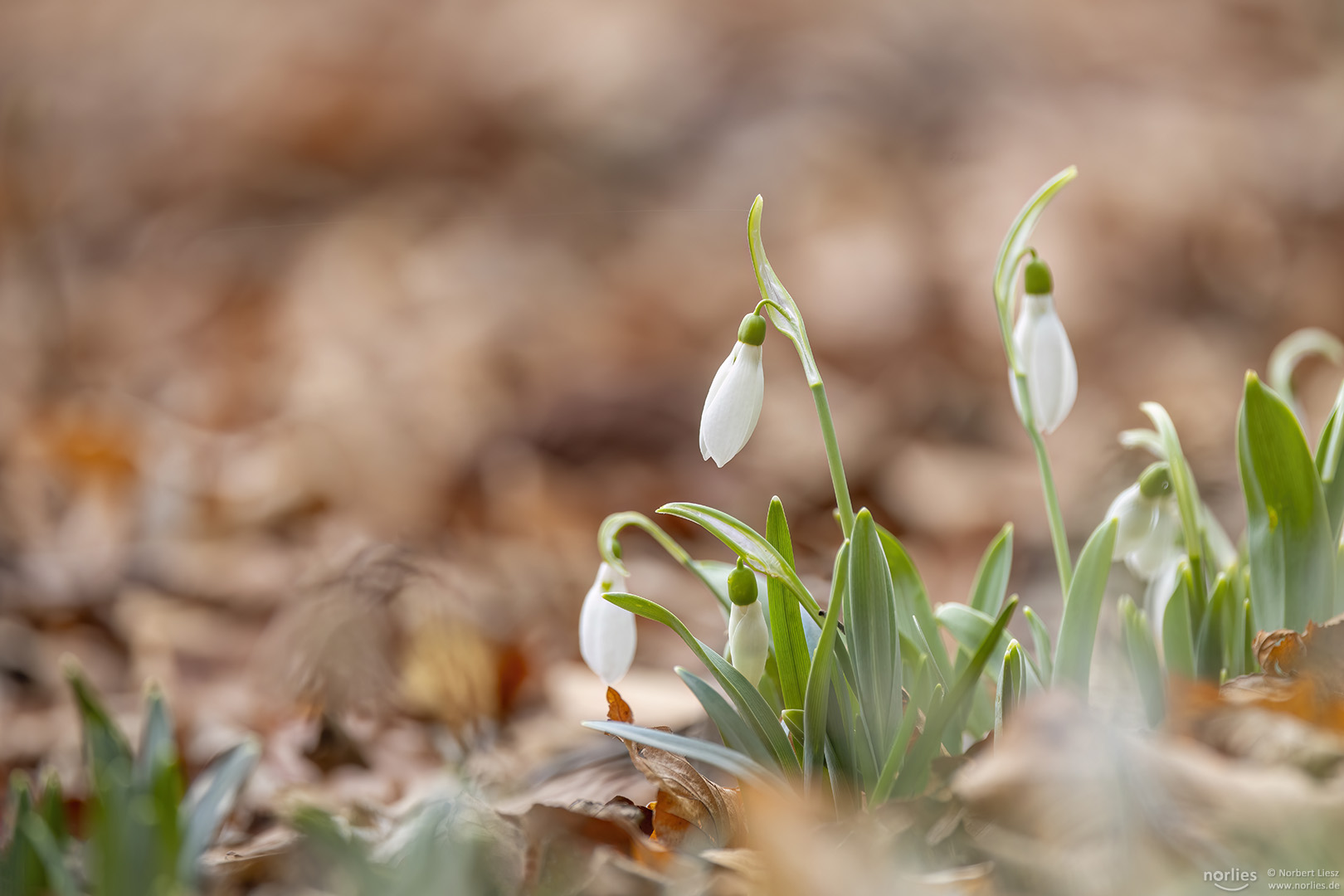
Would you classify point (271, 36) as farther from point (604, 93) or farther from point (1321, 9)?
point (1321, 9)

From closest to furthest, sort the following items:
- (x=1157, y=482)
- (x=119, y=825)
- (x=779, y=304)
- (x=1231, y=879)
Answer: (x=1231, y=879), (x=119, y=825), (x=779, y=304), (x=1157, y=482)

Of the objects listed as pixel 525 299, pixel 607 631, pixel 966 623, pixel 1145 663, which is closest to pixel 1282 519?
pixel 1145 663

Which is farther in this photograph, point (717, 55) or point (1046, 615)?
point (717, 55)

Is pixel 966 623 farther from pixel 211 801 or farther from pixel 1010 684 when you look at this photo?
pixel 211 801

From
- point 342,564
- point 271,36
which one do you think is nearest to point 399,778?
point 342,564

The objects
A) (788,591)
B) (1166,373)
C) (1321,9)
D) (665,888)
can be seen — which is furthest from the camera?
(1321,9)
